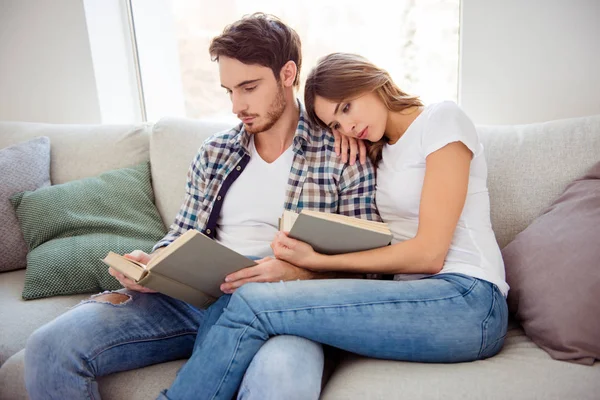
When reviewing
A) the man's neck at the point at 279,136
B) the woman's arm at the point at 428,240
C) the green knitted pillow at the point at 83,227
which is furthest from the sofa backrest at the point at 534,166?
the green knitted pillow at the point at 83,227

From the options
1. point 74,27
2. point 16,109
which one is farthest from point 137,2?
point 16,109

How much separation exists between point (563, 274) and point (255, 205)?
2.75 feet

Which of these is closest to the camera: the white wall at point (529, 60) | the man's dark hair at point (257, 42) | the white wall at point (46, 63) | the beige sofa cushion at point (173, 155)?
the man's dark hair at point (257, 42)

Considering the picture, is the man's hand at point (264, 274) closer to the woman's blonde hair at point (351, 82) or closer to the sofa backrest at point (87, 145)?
the woman's blonde hair at point (351, 82)

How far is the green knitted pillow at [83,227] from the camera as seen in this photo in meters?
1.71

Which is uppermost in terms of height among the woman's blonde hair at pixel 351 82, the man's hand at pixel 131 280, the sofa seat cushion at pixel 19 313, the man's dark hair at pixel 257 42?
the man's dark hair at pixel 257 42

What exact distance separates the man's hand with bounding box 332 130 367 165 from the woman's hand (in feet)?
1.15

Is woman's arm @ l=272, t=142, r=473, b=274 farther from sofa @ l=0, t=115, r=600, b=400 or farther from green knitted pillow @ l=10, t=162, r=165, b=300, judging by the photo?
green knitted pillow @ l=10, t=162, r=165, b=300

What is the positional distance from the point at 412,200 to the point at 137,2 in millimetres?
1929

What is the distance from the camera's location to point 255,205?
1630 millimetres

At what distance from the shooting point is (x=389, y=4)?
2.29 meters

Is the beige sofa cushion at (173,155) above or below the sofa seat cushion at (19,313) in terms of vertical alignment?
above

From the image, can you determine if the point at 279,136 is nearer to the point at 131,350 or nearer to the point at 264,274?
the point at 264,274

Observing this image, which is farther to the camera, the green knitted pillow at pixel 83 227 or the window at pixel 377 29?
the window at pixel 377 29
